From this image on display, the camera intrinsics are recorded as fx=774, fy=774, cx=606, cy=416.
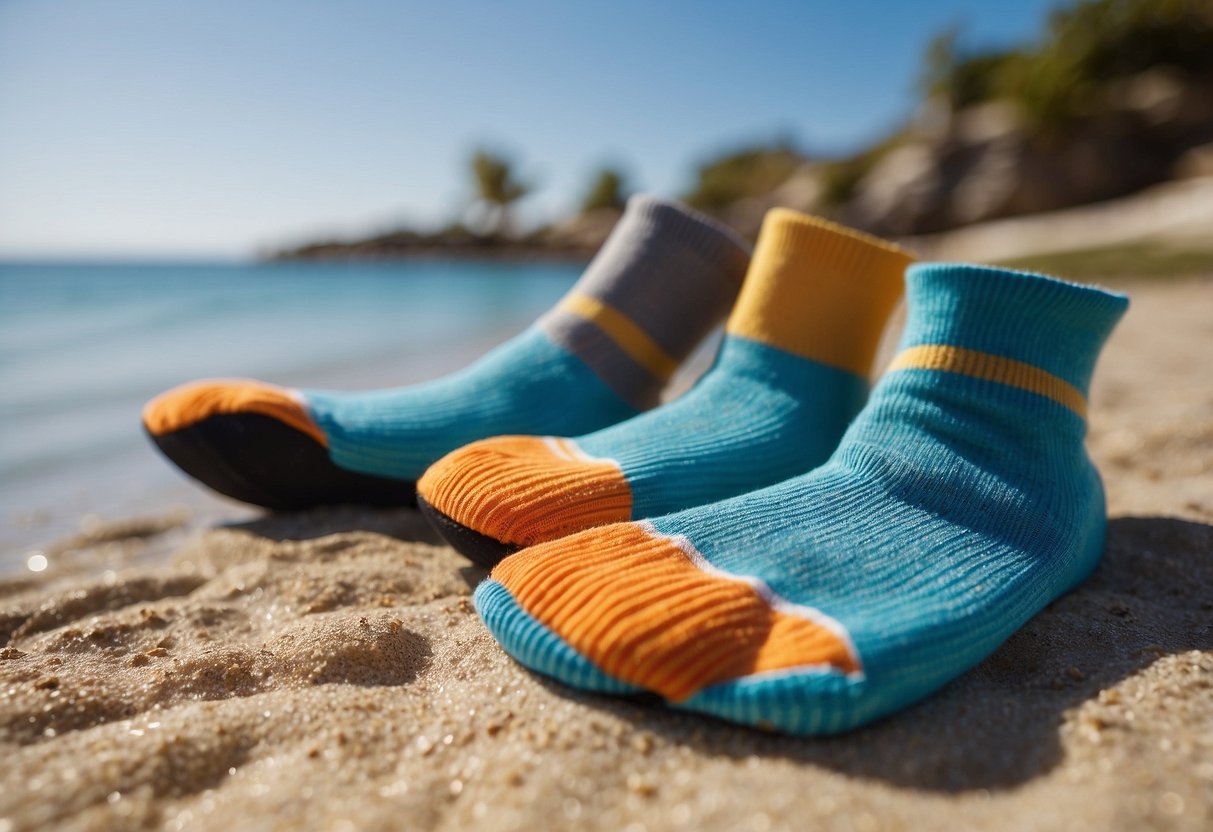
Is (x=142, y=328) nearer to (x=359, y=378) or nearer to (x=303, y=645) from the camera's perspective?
(x=359, y=378)

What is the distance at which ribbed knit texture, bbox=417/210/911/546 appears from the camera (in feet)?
3.49

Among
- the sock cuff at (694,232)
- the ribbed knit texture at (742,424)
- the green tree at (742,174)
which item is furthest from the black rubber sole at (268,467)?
the green tree at (742,174)

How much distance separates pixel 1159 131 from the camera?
14.7m

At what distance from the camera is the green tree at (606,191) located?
104 feet

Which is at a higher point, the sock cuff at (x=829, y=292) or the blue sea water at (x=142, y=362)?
the sock cuff at (x=829, y=292)

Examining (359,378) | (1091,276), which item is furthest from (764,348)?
(1091,276)

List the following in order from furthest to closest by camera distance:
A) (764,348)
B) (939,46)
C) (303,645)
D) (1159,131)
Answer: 1. (939,46)
2. (1159,131)
3. (764,348)
4. (303,645)

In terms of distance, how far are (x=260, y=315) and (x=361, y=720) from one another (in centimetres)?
842

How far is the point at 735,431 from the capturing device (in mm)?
1325

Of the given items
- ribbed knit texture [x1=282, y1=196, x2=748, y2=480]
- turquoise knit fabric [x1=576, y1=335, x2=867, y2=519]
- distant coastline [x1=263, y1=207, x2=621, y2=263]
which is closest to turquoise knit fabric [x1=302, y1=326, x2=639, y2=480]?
ribbed knit texture [x1=282, y1=196, x2=748, y2=480]

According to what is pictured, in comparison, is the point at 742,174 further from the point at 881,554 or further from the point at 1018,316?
the point at 881,554

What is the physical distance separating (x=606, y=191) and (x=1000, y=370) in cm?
3195

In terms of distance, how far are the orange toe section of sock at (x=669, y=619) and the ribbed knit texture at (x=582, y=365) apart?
60 centimetres

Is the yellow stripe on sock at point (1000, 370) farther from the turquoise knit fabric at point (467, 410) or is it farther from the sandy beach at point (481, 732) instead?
the turquoise knit fabric at point (467, 410)
